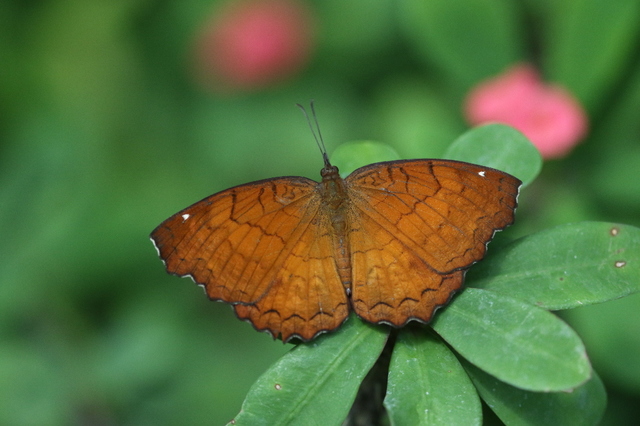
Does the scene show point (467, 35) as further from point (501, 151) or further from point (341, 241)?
point (341, 241)

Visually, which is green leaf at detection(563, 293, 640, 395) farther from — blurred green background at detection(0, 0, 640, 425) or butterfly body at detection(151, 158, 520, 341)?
butterfly body at detection(151, 158, 520, 341)

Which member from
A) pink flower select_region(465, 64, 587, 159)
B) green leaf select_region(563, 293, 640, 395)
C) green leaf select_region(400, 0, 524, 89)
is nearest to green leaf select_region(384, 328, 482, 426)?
green leaf select_region(563, 293, 640, 395)

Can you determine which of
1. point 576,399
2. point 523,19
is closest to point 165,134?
point 523,19

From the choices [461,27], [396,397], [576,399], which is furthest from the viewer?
[461,27]

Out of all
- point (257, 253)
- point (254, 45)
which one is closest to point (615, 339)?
point (257, 253)

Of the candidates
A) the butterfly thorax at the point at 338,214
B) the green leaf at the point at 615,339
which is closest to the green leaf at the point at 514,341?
the butterfly thorax at the point at 338,214

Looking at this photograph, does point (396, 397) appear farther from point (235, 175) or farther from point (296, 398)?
point (235, 175)

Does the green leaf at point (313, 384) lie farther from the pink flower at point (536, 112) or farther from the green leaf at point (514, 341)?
the pink flower at point (536, 112)
